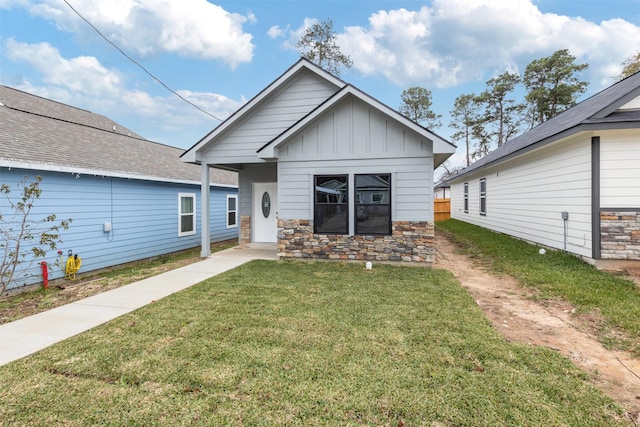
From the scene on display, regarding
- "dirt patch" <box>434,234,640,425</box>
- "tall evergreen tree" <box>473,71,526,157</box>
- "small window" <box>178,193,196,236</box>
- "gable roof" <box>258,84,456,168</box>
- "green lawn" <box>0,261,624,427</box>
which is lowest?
"dirt patch" <box>434,234,640,425</box>

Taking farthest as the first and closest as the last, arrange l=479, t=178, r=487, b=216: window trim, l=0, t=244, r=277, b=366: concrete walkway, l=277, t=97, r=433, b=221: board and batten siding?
l=479, t=178, r=487, b=216: window trim → l=277, t=97, r=433, b=221: board and batten siding → l=0, t=244, r=277, b=366: concrete walkway

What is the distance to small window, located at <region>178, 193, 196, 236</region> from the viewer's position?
10.3 m

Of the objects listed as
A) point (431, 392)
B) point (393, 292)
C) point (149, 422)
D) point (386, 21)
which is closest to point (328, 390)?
point (431, 392)

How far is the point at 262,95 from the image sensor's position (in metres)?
8.34

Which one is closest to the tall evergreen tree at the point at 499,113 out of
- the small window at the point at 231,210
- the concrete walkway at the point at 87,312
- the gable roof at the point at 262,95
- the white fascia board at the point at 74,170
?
the gable roof at the point at 262,95

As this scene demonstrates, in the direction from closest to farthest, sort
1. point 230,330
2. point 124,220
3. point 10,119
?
1. point 230,330
2. point 10,119
3. point 124,220

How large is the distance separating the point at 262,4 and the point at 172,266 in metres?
11.2

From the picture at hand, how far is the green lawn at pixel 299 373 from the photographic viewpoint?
2.23 m

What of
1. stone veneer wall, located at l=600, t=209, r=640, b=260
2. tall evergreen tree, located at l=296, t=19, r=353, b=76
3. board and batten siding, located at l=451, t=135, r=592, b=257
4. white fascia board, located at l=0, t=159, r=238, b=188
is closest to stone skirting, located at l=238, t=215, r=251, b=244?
white fascia board, located at l=0, t=159, r=238, b=188

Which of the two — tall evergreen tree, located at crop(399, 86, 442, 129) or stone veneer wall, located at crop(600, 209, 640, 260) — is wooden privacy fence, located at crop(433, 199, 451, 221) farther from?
stone veneer wall, located at crop(600, 209, 640, 260)

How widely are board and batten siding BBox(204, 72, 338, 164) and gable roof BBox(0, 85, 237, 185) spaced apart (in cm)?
226

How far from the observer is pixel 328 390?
2.49 meters

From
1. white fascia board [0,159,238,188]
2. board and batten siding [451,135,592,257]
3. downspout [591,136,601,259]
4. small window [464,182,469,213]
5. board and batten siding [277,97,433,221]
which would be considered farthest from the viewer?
small window [464,182,469,213]

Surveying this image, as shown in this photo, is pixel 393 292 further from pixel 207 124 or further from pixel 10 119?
pixel 207 124
